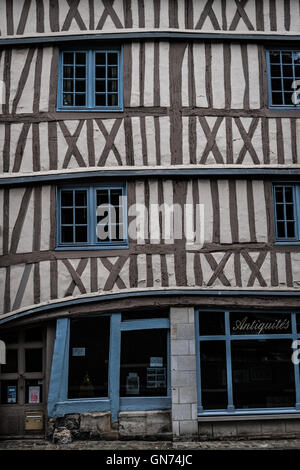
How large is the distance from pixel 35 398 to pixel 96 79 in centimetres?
562

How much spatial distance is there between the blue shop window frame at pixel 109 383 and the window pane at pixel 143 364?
9 centimetres

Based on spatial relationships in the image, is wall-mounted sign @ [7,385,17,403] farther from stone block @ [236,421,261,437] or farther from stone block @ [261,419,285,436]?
stone block @ [261,419,285,436]

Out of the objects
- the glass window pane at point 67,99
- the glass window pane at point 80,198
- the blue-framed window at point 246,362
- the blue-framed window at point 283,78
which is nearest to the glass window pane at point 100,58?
the glass window pane at point 67,99

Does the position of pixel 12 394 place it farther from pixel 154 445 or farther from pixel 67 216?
pixel 67 216

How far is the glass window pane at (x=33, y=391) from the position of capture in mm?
9570

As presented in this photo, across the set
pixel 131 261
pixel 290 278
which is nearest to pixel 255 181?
pixel 290 278

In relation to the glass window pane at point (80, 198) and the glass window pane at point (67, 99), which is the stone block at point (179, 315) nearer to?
the glass window pane at point (80, 198)

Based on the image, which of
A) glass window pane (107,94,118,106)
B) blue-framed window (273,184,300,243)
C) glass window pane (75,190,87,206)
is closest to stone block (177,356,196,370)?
blue-framed window (273,184,300,243)

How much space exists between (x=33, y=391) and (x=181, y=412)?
2.53m

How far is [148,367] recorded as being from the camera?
9.41m

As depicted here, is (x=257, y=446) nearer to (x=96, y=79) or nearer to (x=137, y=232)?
(x=137, y=232)

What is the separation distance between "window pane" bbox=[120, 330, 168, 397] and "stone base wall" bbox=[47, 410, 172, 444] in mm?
361

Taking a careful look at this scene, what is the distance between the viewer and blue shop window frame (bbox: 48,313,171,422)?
30.2 feet

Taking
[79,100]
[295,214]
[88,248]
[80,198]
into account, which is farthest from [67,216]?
[295,214]
